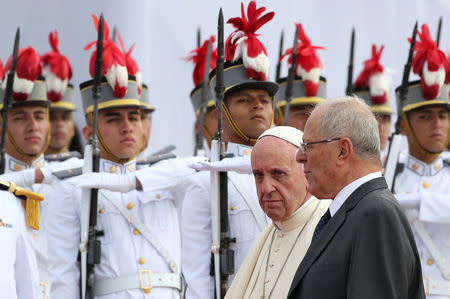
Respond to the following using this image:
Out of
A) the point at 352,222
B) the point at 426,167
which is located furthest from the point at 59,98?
the point at 352,222

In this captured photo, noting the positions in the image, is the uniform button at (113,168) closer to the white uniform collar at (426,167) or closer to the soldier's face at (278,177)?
the soldier's face at (278,177)

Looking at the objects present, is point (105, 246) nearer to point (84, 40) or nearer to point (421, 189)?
point (421, 189)

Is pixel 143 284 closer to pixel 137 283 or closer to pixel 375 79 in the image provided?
pixel 137 283

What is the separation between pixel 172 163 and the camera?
6.68 metres

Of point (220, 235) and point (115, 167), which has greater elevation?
point (115, 167)

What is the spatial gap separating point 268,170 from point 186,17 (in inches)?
255

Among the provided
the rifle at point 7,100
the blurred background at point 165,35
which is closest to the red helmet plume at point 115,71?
the rifle at point 7,100

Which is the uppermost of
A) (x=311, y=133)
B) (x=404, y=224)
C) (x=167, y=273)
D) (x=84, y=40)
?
(x=84, y=40)

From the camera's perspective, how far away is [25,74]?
26.1 ft

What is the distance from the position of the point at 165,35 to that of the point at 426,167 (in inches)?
177

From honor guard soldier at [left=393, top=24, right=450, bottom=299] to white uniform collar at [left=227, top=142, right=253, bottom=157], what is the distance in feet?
5.10

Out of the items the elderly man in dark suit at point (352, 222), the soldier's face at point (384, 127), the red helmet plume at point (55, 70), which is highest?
the red helmet plume at point (55, 70)

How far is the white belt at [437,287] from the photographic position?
6.96 metres

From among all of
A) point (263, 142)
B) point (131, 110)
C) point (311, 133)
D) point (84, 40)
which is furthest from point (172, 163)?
point (84, 40)
